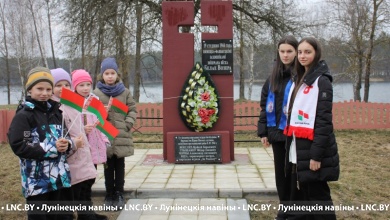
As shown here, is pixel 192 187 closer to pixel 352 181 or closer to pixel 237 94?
pixel 352 181

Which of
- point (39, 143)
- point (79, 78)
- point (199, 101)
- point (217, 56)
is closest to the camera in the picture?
point (39, 143)

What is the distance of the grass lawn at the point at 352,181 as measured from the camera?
13.4 feet

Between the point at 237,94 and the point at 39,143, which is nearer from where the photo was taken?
the point at 39,143

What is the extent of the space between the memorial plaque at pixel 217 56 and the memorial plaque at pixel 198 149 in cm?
110

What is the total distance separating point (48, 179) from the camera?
9.53ft

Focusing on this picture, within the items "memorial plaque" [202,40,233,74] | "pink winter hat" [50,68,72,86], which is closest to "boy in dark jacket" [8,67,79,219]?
"pink winter hat" [50,68,72,86]

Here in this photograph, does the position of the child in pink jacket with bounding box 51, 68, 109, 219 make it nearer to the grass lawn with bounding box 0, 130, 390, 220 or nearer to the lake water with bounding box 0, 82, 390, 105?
the grass lawn with bounding box 0, 130, 390, 220

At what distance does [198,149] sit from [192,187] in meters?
1.39

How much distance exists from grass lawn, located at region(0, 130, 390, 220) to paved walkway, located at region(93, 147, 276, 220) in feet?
0.70

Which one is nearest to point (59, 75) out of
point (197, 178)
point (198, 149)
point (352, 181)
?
point (197, 178)

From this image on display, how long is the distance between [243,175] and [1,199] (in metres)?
3.11

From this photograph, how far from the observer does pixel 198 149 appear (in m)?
6.10

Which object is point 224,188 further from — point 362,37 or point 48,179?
point 362,37

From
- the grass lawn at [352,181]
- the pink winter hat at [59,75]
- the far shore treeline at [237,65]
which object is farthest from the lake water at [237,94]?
the pink winter hat at [59,75]
